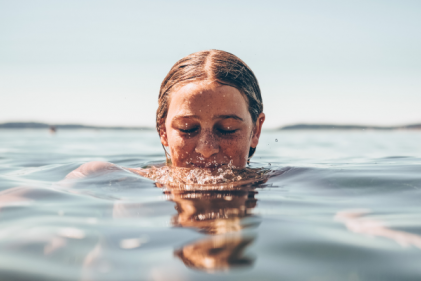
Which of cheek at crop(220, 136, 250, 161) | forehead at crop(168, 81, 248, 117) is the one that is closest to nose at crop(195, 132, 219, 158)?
cheek at crop(220, 136, 250, 161)

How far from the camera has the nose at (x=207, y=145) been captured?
3219 mm

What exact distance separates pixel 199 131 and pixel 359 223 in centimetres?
179

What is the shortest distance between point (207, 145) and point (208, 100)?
0.47m

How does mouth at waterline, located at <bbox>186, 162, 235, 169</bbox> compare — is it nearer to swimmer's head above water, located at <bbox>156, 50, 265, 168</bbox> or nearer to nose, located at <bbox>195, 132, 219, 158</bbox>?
swimmer's head above water, located at <bbox>156, 50, 265, 168</bbox>

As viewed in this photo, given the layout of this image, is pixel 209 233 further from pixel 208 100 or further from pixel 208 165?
pixel 208 100

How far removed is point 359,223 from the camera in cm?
200

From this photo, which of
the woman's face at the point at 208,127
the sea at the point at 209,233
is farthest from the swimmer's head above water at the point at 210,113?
the sea at the point at 209,233

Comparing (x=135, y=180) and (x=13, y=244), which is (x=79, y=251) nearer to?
(x=13, y=244)

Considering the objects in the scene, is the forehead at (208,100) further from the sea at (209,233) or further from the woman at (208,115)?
the sea at (209,233)

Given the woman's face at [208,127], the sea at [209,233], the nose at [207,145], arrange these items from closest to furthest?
1. the sea at [209,233]
2. the nose at [207,145]
3. the woman's face at [208,127]

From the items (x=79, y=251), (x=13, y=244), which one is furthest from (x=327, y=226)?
(x=13, y=244)

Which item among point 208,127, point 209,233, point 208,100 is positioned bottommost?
point 209,233

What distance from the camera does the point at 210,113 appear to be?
3320 mm

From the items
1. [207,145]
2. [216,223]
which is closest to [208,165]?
[207,145]
